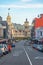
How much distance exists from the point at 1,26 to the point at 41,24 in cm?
2262

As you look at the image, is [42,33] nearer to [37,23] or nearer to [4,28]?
[4,28]

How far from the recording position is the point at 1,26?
140250 millimetres

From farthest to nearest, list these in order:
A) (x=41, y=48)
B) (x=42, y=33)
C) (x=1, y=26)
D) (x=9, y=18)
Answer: (x=9, y=18)
(x=1, y=26)
(x=42, y=33)
(x=41, y=48)

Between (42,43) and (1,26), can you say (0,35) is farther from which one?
(42,43)

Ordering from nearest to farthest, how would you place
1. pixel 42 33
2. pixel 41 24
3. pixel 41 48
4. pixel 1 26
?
pixel 41 48 < pixel 42 33 < pixel 1 26 < pixel 41 24

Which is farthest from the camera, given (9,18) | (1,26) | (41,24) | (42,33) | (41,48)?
(9,18)

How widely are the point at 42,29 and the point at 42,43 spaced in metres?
65.3

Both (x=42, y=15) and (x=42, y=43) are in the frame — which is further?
(x=42, y=15)

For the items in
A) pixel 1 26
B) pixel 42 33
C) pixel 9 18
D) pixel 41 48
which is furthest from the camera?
pixel 9 18

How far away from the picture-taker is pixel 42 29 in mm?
130125

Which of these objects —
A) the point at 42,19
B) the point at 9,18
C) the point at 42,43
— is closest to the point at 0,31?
the point at 42,19

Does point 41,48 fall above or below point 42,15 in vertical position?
below

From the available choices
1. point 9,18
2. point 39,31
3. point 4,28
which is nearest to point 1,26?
point 4,28

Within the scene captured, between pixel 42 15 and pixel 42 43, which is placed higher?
pixel 42 15
